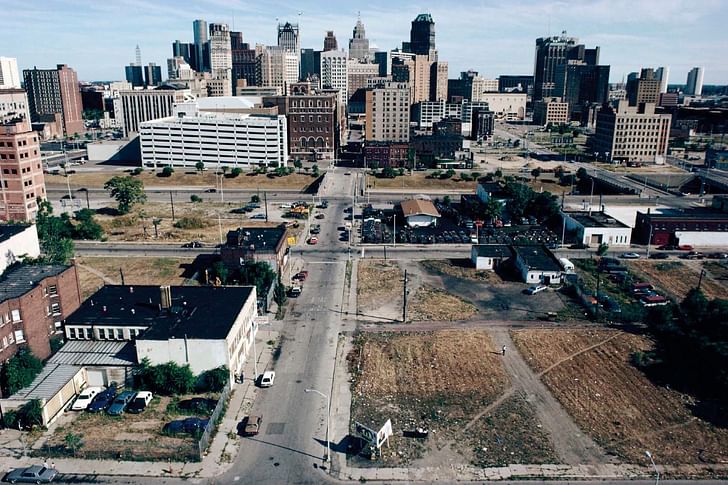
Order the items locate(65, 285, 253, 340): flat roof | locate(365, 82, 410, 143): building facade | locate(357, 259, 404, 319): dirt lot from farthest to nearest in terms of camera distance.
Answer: locate(365, 82, 410, 143): building facade < locate(357, 259, 404, 319): dirt lot < locate(65, 285, 253, 340): flat roof

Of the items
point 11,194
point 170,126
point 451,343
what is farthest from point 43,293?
point 170,126

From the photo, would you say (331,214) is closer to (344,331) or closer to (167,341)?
(344,331)

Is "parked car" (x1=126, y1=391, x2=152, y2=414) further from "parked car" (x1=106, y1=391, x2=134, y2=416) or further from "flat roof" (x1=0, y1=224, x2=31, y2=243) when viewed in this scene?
"flat roof" (x1=0, y1=224, x2=31, y2=243)

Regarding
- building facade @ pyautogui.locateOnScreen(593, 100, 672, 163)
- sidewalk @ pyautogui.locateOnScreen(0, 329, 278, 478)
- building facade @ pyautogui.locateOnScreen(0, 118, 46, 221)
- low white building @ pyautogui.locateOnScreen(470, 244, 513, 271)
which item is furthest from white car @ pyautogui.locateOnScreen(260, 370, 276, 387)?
building facade @ pyautogui.locateOnScreen(593, 100, 672, 163)

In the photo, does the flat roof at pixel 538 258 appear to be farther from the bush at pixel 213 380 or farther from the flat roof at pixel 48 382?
the flat roof at pixel 48 382

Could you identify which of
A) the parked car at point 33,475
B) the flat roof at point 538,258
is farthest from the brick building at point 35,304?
the flat roof at point 538,258

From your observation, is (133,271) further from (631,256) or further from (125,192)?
(631,256)
